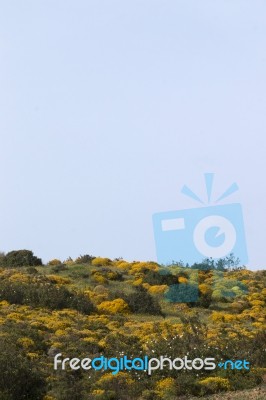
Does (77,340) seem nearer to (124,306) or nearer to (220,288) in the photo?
(124,306)

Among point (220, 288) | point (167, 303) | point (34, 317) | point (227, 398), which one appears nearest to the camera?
point (227, 398)

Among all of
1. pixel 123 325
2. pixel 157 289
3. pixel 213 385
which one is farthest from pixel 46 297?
pixel 213 385

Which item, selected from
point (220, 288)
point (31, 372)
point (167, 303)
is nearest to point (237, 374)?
point (31, 372)

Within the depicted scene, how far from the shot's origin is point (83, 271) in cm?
4328

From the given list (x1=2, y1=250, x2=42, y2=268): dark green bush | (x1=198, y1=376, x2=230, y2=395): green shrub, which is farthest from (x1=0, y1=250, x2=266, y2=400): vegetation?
(x1=2, y1=250, x2=42, y2=268): dark green bush

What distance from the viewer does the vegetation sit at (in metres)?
20.1

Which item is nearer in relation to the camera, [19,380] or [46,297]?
[19,380]

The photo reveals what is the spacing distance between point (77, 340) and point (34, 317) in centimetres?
503

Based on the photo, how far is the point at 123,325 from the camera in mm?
29219

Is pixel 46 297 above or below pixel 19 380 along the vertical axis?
above

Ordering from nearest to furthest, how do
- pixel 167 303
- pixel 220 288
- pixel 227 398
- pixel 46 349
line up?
pixel 227 398, pixel 46 349, pixel 167 303, pixel 220 288

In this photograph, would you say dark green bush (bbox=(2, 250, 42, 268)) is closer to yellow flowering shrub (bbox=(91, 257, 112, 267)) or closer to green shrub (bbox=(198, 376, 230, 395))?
yellow flowering shrub (bbox=(91, 257, 112, 267))

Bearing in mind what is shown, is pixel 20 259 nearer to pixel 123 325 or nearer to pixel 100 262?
pixel 100 262

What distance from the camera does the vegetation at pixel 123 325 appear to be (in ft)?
66.0
